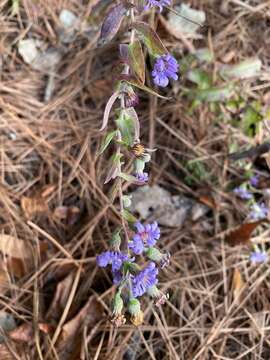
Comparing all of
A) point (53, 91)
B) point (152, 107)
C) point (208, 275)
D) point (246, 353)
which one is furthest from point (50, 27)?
point (246, 353)

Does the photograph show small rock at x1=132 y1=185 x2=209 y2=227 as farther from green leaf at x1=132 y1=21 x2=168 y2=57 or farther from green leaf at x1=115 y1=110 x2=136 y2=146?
green leaf at x1=132 y1=21 x2=168 y2=57

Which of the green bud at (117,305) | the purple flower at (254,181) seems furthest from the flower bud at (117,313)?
the purple flower at (254,181)

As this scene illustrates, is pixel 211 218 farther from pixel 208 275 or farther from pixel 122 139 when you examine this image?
pixel 122 139

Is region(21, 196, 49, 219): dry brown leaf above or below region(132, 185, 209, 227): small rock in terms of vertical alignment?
Result: below

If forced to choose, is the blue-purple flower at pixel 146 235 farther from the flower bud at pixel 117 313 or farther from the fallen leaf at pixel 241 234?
the fallen leaf at pixel 241 234

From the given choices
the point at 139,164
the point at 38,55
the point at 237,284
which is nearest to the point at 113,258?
the point at 139,164

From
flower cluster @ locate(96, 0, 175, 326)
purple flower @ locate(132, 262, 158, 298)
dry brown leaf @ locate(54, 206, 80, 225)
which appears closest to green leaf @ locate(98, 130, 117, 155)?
flower cluster @ locate(96, 0, 175, 326)
